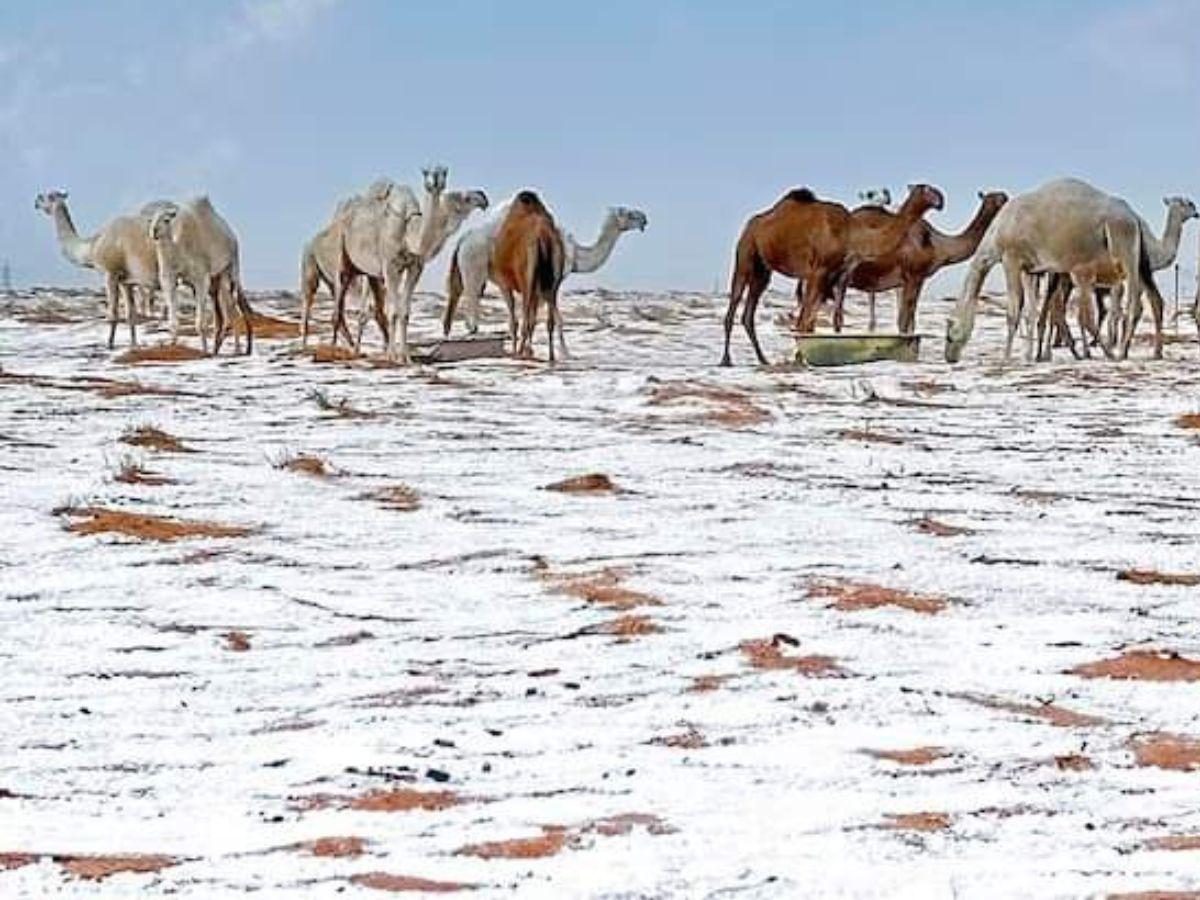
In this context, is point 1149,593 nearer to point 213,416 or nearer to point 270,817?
point 270,817

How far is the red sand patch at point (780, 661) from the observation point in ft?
16.1

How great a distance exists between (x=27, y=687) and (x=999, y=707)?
239 centimetres

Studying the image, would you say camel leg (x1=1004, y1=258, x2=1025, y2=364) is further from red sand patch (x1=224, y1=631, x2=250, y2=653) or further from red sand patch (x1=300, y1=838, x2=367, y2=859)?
red sand patch (x1=300, y1=838, x2=367, y2=859)

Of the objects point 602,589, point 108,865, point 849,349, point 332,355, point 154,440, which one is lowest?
point 108,865

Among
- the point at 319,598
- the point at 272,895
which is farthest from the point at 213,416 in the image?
the point at 272,895

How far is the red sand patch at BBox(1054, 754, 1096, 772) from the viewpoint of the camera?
157 inches

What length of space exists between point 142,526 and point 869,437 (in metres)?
4.83

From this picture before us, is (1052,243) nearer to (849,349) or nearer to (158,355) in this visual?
(849,349)

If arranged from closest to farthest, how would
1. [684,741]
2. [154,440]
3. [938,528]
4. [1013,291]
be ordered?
[684,741] < [938,528] < [154,440] < [1013,291]

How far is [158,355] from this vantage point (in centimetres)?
1891

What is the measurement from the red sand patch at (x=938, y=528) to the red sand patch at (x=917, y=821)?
3493 millimetres

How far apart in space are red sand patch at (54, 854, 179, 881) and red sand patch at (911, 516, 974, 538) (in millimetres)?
4202

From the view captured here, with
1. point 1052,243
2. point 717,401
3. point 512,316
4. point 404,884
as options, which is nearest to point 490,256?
point 512,316

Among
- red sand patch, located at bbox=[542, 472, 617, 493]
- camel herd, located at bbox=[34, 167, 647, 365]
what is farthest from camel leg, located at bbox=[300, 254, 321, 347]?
red sand patch, located at bbox=[542, 472, 617, 493]
